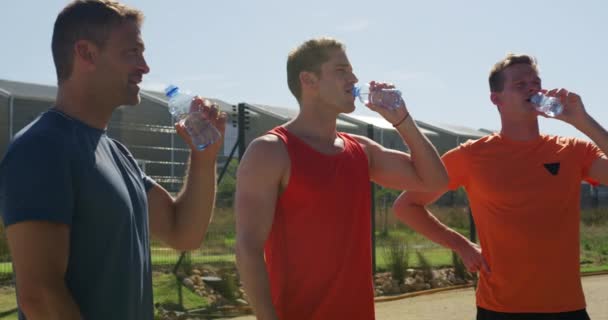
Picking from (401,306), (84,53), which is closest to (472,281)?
(401,306)

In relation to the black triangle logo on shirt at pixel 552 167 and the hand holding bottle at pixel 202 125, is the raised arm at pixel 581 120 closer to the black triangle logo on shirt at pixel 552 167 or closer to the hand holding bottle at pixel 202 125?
the black triangle logo on shirt at pixel 552 167

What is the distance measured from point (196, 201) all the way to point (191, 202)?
2 centimetres

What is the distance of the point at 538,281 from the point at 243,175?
6.48ft

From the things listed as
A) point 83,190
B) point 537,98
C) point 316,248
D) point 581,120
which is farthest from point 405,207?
point 83,190

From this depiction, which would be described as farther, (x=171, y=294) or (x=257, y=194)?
(x=171, y=294)

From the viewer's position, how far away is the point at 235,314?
407 inches

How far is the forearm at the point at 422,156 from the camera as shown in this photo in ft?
13.3

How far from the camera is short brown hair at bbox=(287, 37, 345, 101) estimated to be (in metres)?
3.92

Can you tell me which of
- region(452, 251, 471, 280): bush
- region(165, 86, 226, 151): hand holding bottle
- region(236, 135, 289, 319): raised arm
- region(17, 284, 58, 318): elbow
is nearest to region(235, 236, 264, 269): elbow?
region(236, 135, 289, 319): raised arm

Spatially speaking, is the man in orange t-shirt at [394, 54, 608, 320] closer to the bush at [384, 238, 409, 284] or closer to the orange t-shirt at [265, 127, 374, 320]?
the orange t-shirt at [265, 127, 374, 320]

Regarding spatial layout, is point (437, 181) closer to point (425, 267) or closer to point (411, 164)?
point (411, 164)

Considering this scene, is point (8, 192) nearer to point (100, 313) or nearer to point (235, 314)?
point (100, 313)

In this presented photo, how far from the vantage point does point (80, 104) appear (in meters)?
2.78

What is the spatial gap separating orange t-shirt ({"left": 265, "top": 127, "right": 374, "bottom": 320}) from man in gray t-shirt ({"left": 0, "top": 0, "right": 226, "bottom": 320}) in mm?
824
